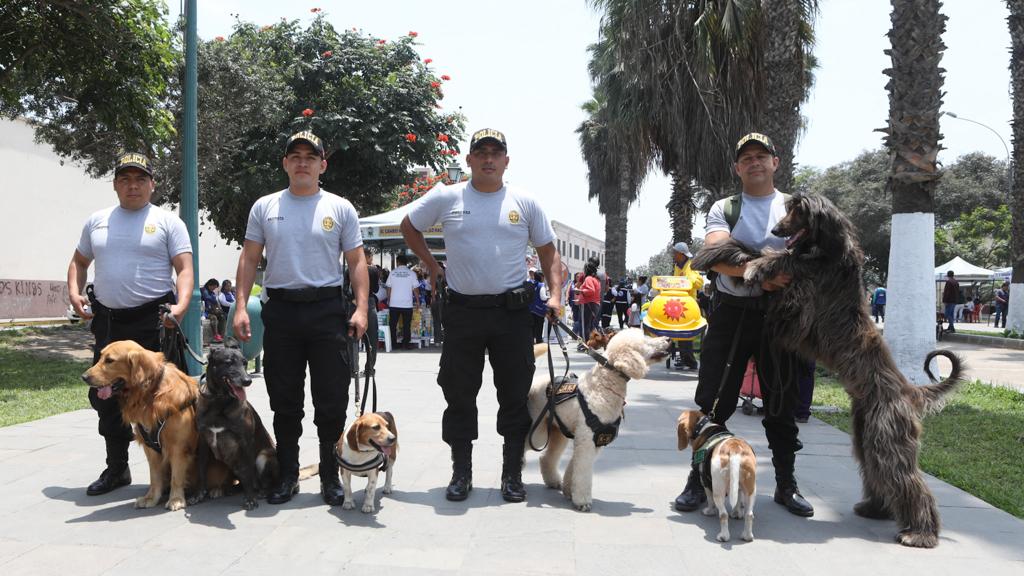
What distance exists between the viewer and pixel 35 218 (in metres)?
23.3

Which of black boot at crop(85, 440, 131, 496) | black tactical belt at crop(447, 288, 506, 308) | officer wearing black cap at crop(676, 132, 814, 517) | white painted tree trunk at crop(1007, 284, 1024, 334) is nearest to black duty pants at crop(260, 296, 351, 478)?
black tactical belt at crop(447, 288, 506, 308)

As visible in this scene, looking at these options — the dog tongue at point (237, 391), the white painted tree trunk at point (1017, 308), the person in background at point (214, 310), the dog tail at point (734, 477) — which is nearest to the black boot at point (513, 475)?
the dog tail at point (734, 477)

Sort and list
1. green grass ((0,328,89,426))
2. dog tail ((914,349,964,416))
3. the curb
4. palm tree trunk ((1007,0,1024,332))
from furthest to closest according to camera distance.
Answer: palm tree trunk ((1007,0,1024,332)) → the curb → green grass ((0,328,89,426)) → dog tail ((914,349,964,416))

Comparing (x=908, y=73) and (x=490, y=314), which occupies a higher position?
(x=908, y=73)

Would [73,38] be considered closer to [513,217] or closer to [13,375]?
[13,375]

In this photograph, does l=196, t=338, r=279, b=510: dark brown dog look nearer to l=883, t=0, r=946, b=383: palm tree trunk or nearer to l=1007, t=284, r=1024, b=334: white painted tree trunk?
l=883, t=0, r=946, b=383: palm tree trunk

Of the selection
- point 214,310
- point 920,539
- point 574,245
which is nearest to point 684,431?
point 920,539

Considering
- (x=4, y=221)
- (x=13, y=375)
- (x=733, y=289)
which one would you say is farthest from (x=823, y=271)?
(x=4, y=221)

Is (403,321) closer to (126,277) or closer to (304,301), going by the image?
(126,277)

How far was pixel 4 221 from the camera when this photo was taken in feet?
72.5

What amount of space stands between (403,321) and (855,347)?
11.6m

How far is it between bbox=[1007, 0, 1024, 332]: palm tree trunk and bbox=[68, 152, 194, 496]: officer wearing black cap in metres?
20.7

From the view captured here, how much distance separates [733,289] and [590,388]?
1018 mm

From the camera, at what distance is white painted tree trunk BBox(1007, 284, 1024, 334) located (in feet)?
62.6
